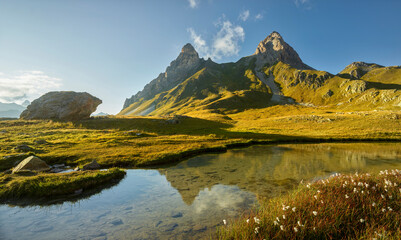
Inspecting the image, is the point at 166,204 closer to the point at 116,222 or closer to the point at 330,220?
the point at 116,222

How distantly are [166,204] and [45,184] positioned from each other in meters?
12.0

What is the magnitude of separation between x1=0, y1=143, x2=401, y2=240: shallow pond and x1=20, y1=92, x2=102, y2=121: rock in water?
220ft

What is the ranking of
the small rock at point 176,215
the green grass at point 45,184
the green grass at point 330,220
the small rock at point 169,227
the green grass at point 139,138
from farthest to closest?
1. the green grass at point 139,138
2. the green grass at point 45,184
3. the small rock at point 176,215
4. the small rock at point 169,227
5. the green grass at point 330,220

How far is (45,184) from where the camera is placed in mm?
16594

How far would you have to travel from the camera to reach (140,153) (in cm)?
3131

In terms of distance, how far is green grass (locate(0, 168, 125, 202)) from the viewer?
51.7 feet

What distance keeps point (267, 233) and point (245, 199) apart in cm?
796

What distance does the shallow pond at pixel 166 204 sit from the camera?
10.9m

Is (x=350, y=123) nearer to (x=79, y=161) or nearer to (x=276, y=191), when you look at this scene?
(x=276, y=191)

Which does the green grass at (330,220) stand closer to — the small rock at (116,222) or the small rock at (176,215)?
the small rock at (176,215)

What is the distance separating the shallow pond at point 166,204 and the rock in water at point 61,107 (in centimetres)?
6715

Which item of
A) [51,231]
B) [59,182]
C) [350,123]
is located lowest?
[51,231]

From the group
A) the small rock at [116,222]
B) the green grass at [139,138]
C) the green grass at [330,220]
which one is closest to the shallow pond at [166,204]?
the small rock at [116,222]

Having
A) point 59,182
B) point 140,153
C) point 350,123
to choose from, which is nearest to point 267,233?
point 59,182
